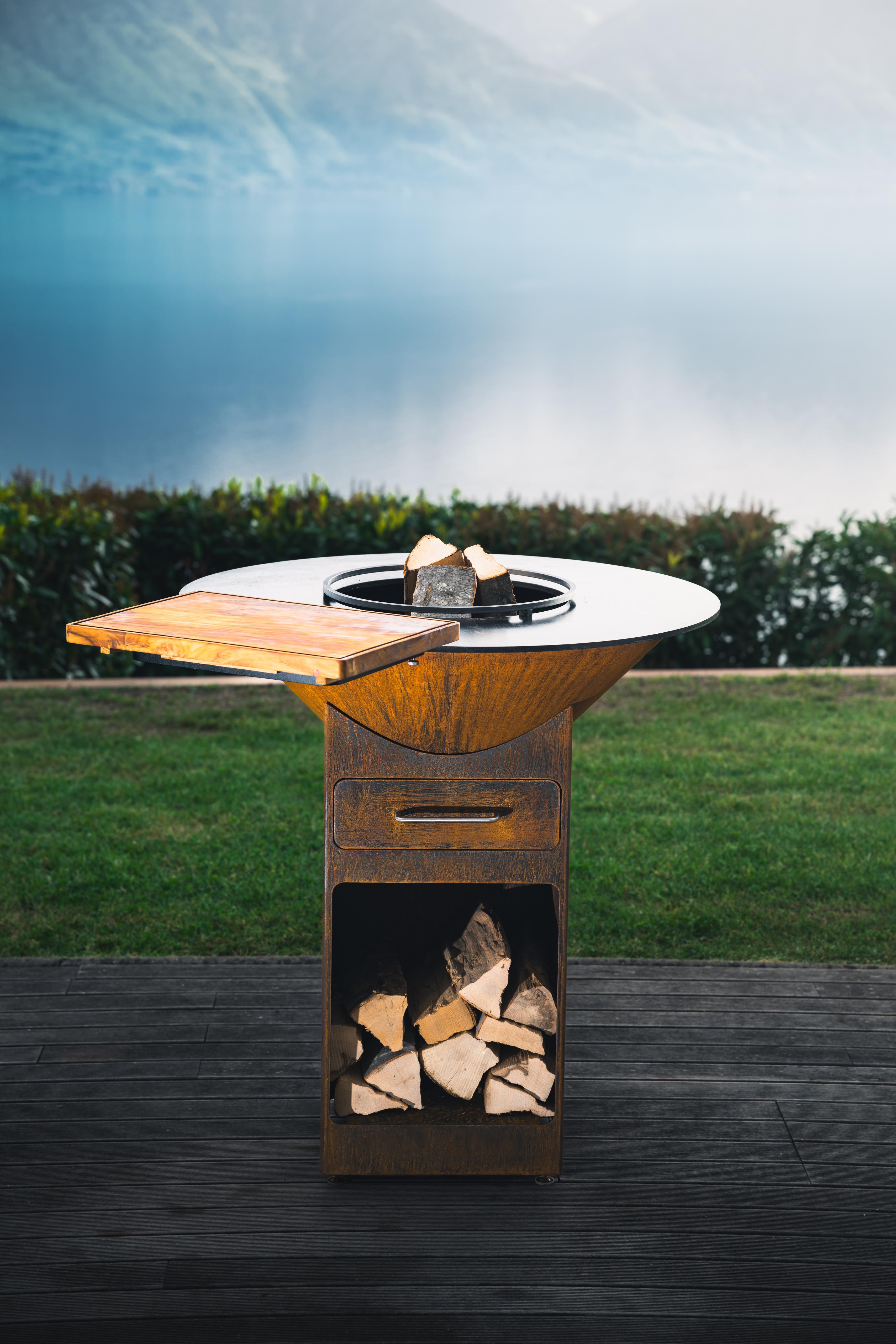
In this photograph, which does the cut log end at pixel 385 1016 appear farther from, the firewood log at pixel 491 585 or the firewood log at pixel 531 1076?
the firewood log at pixel 491 585

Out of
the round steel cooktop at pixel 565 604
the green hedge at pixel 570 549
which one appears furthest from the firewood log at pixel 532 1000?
the green hedge at pixel 570 549

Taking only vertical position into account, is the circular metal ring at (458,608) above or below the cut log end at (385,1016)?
above

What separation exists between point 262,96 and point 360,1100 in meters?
54.5

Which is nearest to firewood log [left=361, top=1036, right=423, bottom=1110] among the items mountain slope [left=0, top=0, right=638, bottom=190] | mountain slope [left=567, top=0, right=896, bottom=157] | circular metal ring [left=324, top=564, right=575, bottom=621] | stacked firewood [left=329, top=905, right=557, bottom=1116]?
stacked firewood [left=329, top=905, right=557, bottom=1116]

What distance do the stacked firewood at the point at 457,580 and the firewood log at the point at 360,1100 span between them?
847mm

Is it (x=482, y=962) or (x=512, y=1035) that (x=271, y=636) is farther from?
(x=512, y=1035)

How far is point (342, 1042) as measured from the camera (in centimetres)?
189

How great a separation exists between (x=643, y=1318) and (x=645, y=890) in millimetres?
1601

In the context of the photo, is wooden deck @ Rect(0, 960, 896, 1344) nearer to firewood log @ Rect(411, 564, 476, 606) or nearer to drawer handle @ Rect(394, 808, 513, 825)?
drawer handle @ Rect(394, 808, 513, 825)

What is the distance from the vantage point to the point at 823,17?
160 ft

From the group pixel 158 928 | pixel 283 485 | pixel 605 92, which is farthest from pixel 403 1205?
pixel 605 92

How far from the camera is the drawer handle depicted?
5.68 feet

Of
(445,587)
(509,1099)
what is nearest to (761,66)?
(445,587)

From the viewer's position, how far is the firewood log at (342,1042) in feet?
6.14
